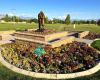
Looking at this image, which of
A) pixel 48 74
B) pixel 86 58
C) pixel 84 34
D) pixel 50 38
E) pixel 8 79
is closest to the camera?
pixel 8 79

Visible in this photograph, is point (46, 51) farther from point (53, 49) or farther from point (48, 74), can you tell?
point (48, 74)

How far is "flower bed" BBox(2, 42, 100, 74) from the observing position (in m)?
10.7

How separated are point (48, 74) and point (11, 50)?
5444mm

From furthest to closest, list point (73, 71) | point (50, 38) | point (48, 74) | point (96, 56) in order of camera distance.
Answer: point (50, 38) < point (96, 56) < point (73, 71) < point (48, 74)

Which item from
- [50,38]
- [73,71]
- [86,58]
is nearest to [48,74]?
[73,71]

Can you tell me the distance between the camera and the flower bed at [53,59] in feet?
35.0

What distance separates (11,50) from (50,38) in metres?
5.39

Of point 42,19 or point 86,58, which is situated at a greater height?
point 42,19

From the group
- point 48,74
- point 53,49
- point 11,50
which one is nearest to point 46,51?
point 53,49

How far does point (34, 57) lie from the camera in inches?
486

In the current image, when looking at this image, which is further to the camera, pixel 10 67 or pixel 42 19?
pixel 42 19

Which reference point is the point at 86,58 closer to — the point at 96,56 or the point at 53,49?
the point at 96,56

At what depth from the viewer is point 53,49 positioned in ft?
48.1

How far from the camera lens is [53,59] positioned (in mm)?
12203
